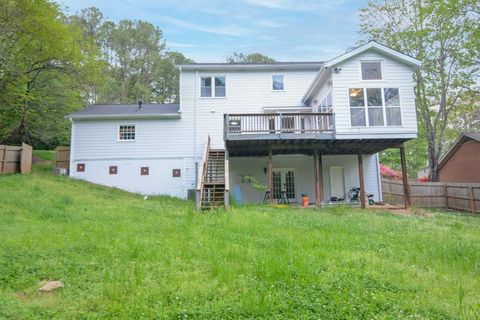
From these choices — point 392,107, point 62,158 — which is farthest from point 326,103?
point 62,158

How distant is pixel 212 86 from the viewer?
1753 cm

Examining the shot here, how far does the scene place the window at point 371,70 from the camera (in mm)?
13523

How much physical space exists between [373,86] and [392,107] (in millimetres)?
1195

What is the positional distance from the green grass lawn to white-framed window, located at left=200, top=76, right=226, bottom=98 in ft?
35.0

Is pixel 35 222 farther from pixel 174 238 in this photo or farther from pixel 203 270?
pixel 203 270

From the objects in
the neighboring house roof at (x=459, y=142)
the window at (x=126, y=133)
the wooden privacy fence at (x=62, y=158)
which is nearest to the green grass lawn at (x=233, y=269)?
the window at (x=126, y=133)

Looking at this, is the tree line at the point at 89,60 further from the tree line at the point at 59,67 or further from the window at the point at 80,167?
the window at the point at 80,167

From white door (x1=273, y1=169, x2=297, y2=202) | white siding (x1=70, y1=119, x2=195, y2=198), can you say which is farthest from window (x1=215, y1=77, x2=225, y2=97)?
white door (x1=273, y1=169, x2=297, y2=202)

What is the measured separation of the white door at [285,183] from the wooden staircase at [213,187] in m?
4.01

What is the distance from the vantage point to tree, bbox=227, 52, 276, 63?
34.8 m

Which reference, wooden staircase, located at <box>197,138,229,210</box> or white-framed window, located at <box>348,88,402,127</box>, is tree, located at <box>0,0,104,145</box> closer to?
wooden staircase, located at <box>197,138,229,210</box>

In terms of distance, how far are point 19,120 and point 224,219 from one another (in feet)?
60.6

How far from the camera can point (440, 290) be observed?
396 cm

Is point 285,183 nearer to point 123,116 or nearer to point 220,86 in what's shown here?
point 220,86
